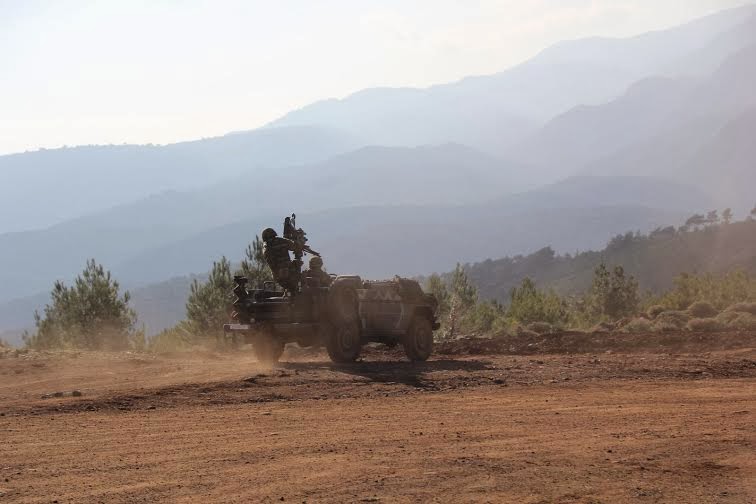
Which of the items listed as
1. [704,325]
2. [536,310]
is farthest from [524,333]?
[536,310]

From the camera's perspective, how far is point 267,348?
17359 millimetres

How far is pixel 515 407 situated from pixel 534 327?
1699 cm

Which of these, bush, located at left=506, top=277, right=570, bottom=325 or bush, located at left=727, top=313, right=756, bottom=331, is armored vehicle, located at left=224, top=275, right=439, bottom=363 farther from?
bush, located at left=506, top=277, right=570, bottom=325

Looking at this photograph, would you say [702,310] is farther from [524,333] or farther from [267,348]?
[267,348]

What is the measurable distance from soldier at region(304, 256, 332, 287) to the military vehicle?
0.11m

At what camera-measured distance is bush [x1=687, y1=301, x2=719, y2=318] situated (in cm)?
2791

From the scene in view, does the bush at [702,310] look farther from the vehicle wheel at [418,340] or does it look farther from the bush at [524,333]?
the vehicle wheel at [418,340]

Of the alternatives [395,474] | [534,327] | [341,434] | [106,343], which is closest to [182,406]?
[341,434]

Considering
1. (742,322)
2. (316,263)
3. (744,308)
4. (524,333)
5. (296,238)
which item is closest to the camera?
(316,263)

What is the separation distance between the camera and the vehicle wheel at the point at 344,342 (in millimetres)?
16828

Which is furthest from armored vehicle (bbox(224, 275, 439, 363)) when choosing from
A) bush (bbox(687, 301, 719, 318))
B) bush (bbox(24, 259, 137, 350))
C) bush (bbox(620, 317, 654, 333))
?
bush (bbox(24, 259, 137, 350))

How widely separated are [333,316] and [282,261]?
4.84 feet

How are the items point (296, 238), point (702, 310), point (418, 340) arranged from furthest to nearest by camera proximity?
point (702, 310)
point (418, 340)
point (296, 238)

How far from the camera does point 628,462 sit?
789 centimetres
